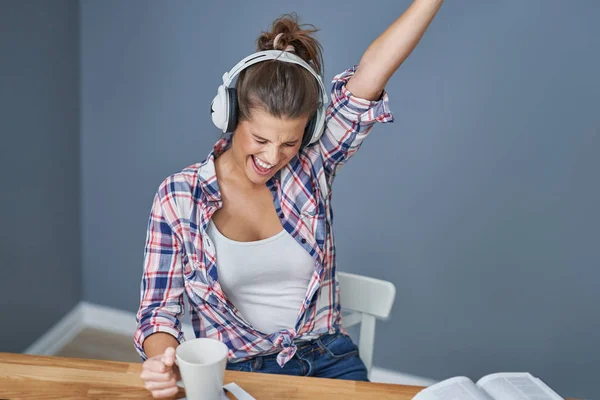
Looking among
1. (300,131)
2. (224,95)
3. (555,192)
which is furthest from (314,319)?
(555,192)

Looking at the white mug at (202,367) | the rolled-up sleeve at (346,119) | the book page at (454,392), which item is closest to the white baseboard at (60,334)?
the rolled-up sleeve at (346,119)

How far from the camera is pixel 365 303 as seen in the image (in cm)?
152

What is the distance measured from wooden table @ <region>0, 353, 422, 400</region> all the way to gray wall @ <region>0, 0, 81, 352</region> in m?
1.21

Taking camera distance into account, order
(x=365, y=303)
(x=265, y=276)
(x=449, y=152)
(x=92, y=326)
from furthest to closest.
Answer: (x=92, y=326) → (x=449, y=152) → (x=365, y=303) → (x=265, y=276)

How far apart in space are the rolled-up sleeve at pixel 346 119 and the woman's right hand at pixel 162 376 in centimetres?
67

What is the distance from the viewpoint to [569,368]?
2.18 m

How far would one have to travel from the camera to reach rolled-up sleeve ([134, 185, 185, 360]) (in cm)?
128

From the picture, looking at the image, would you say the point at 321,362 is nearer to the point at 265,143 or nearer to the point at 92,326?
the point at 265,143

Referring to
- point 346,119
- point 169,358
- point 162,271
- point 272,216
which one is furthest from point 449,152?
point 169,358

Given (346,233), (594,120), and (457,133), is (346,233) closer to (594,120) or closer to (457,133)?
(457,133)

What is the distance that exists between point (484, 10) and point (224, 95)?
1.08 m

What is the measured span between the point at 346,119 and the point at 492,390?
686 millimetres

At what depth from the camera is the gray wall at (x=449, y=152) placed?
201cm

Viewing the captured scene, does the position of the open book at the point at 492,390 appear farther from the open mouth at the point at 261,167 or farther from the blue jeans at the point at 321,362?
the open mouth at the point at 261,167
